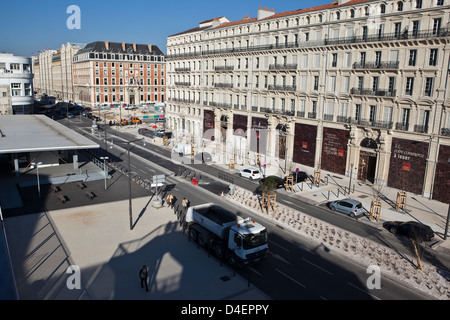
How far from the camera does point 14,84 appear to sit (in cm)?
7200

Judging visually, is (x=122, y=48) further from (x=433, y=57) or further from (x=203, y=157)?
(x=433, y=57)

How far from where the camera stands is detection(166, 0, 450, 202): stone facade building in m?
36.7

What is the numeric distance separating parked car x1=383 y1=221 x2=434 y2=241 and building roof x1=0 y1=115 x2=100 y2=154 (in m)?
30.1

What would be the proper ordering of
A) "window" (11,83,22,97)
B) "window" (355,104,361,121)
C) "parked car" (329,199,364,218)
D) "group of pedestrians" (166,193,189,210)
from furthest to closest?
"window" (11,83,22,97) → "window" (355,104,361,121) → "group of pedestrians" (166,193,189,210) → "parked car" (329,199,364,218)

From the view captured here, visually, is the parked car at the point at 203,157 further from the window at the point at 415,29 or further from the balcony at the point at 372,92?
the window at the point at 415,29

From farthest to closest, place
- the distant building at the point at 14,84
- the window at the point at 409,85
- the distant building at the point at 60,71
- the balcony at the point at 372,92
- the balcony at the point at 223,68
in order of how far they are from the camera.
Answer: the distant building at the point at 60,71, the distant building at the point at 14,84, the balcony at the point at 223,68, the balcony at the point at 372,92, the window at the point at 409,85

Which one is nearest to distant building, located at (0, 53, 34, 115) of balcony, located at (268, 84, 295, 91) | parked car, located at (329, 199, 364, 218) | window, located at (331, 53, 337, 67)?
balcony, located at (268, 84, 295, 91)

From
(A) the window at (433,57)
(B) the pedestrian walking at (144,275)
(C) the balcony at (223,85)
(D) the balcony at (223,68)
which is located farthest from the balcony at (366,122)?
(B) the pedestrian walking at (144,275)

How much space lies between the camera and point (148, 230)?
27.9 m

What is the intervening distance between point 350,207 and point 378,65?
17966 millimetres

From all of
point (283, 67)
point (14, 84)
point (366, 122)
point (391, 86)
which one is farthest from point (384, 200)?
point (14, 84)

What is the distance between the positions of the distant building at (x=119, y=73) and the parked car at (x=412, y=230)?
369ft

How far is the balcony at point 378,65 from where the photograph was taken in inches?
1539

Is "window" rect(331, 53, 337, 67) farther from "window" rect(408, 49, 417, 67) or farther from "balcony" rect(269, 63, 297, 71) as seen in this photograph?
"window" rect(408, 49, 417, 67)
